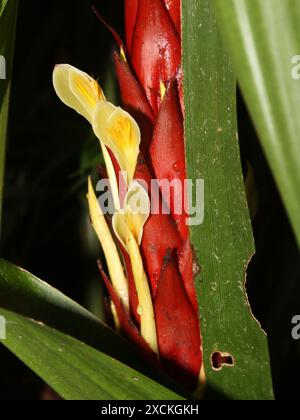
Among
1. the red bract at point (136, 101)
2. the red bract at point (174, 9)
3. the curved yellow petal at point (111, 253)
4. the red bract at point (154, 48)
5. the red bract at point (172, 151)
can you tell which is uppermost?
the red bract at point (174, 9)

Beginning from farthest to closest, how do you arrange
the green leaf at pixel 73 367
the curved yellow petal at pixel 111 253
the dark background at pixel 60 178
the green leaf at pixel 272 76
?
the dark background at pixel 60 178 < the curved yellow petal at pixel 111 253 < the green leaf at pixel 73 367 < the green leaf at pixel 272 76

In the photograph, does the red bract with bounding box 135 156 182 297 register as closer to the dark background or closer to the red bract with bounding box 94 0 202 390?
the red bract with bounding box 94 0 202 390

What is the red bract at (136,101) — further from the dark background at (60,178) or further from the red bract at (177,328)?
the dark background at (60,178)

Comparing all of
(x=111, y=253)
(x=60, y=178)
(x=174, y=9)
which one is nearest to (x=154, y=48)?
(x=174, y=9)

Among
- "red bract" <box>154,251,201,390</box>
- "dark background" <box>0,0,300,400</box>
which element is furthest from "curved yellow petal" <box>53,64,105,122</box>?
"dark background" <box>0,0,300,400</box>

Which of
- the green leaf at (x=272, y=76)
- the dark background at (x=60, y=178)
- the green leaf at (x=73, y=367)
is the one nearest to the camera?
the green leaf at (x=272, y=76)

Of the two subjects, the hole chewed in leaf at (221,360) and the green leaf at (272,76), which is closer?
the green leaf at (272,76)

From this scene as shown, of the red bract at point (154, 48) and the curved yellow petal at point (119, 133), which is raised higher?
the red bract at point (154, 48)

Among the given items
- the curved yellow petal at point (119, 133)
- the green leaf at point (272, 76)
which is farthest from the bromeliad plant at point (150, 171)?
the green leaf at point (272, 76)

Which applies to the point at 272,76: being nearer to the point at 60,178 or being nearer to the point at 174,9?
the point at 174,9
